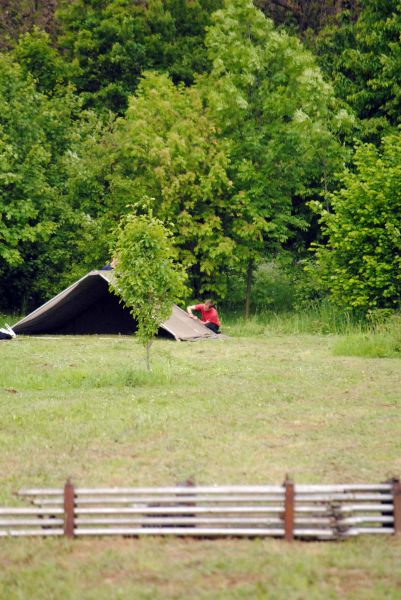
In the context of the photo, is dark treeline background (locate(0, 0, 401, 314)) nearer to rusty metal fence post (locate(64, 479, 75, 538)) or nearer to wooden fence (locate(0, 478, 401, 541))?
wooden fence (locate(0, 478, 401, 541))

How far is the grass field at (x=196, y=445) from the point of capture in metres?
5.26

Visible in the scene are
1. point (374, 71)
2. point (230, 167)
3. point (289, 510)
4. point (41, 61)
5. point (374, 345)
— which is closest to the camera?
point (289, 510)

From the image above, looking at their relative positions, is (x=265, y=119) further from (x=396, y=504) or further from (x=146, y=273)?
(x=396, y=504)

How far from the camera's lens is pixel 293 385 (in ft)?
42.5

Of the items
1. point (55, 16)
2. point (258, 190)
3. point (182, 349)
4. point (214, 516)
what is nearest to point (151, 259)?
point (182, 349)

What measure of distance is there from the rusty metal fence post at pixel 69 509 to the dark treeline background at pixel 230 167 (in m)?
18.1

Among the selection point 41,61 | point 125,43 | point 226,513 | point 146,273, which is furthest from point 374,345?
point 125,43

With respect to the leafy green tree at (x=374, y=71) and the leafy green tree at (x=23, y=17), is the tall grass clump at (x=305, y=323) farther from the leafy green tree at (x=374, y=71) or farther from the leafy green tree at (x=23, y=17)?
the leafy green tree at (x=23, y=17)

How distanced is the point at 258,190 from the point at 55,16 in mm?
20959

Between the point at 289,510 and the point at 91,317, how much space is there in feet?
60.0

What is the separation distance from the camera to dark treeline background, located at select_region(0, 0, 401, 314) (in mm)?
26734

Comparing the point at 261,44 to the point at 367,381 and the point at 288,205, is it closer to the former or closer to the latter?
the point at 288,205

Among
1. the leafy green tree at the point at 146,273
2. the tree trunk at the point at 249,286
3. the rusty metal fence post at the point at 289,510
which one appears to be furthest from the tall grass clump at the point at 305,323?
the rusty metal fence post at the point at 289,510

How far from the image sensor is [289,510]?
5969 mm
